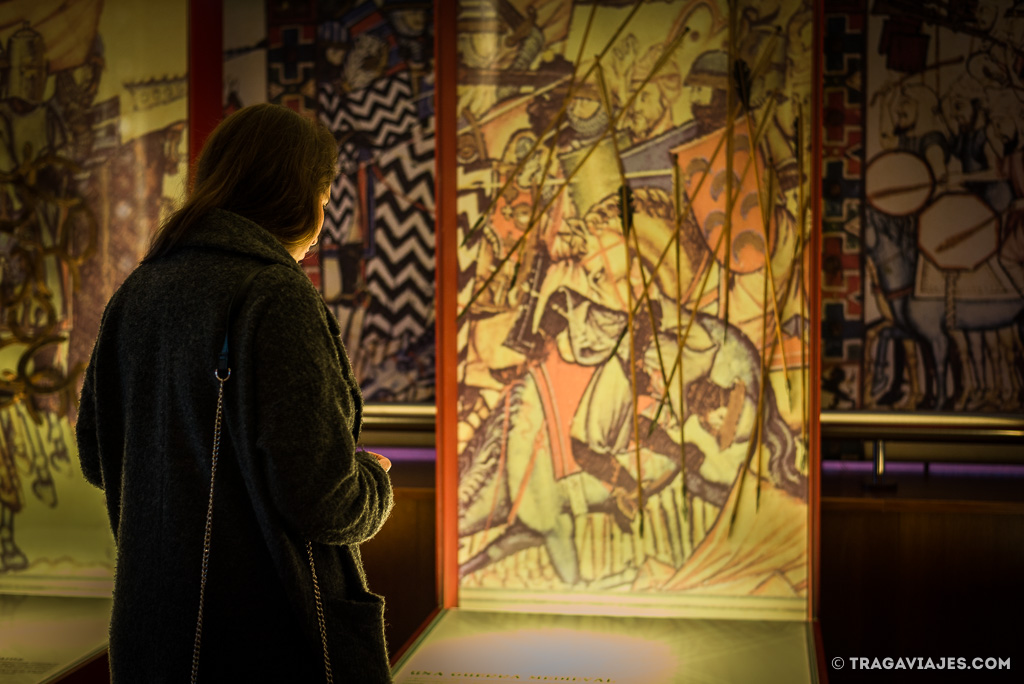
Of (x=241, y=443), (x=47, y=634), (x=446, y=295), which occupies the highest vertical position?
(x=446, y=295)

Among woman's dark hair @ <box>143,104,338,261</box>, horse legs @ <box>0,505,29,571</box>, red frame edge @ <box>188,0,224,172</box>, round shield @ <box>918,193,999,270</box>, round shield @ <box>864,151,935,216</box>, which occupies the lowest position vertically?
horse legs @ <box>0,505,29,571</box>

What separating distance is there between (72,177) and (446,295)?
3.34ft

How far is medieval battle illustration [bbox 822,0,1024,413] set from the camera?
2902mm

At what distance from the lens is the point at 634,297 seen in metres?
2.37

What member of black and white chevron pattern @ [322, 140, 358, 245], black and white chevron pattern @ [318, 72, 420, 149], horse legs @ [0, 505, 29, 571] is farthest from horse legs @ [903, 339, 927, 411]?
horse legs @ [0, 505, 29, 571]

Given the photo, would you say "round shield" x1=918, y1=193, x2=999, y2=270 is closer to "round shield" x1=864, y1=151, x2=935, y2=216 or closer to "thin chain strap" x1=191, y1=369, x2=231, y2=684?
"round shield" x1=864, y1=151, x2=935, y2=216

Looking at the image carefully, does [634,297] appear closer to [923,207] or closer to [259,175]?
[923,207]

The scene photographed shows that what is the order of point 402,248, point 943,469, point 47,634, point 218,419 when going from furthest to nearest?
1. point 402,248
2. point 943,469
3. point 47,634
4. point 218,419

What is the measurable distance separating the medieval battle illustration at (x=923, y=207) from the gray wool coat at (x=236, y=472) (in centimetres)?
224

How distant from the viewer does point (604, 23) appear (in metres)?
2.34

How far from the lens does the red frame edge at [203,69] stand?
241 cm

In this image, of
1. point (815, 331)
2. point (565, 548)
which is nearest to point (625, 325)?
point (815, 331)

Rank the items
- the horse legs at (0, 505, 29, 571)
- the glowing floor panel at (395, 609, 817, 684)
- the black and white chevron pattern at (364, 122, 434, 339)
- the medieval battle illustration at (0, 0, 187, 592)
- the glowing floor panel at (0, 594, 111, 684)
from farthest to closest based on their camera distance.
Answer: the black and white chevron pattern at (364, 122, 434, 339)
the horse legs at (0, 505, 29, 571)
the medieval battle illustration at (0, 0, 187, 592)
the glowing floor panel at (0, 594, 111, 684)
the glowing floor panel at (395, 609, 817, 684)

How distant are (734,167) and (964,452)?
140 centimetres
